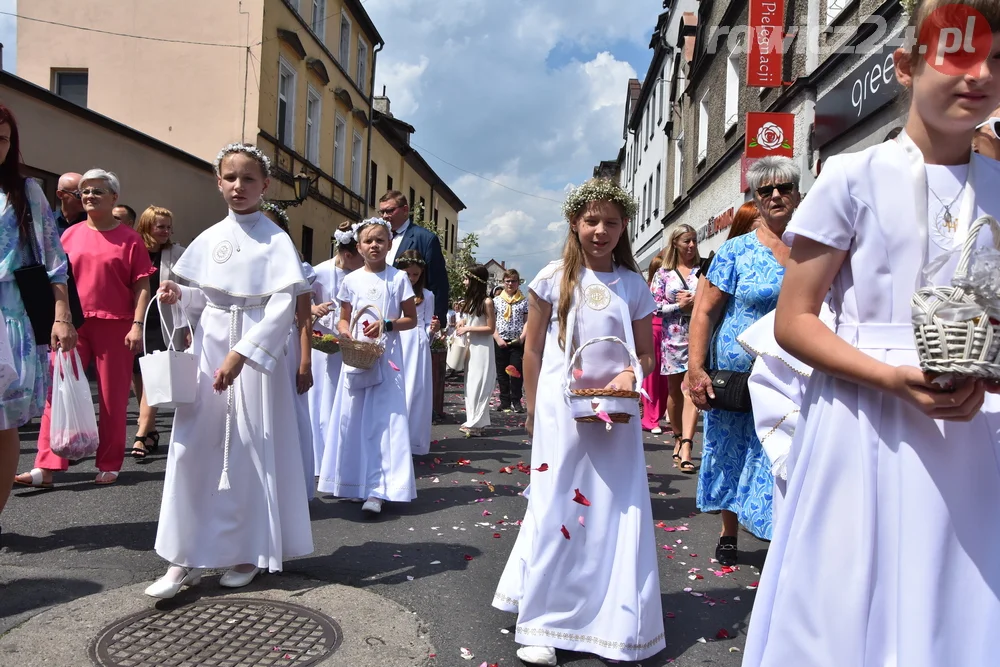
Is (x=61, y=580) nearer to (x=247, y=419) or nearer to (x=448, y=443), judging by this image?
(x=247, y=419)

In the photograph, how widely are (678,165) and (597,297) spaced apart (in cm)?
2544

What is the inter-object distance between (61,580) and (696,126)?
73.9 feet

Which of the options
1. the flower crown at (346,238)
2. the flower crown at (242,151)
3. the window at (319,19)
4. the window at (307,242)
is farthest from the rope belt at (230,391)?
the window at (319,19)

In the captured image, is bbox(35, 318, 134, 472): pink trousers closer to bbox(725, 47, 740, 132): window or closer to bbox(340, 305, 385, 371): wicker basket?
bbox(340, 305, 385, 371): wicker basket

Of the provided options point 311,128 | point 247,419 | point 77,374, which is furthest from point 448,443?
point 311,128

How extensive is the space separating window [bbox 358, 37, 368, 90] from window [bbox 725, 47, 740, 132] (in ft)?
52.6

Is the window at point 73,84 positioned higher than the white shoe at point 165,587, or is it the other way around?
the window at point 73,84

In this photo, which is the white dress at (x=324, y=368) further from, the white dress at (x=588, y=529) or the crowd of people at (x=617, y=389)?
the white dress at (x=588, y=529)

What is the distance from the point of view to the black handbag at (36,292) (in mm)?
4250

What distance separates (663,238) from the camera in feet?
103

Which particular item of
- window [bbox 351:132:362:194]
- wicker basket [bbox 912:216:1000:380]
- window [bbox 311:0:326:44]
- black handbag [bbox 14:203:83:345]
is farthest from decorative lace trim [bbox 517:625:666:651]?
window [bbox 351:132:362:194]

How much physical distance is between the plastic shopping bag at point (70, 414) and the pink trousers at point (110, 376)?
2.52ft

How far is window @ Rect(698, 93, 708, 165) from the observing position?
22.8 metres

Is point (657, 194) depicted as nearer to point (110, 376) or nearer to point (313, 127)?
point (313, 127)
